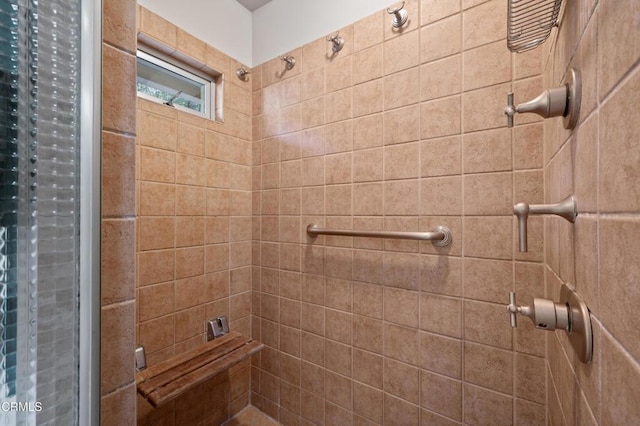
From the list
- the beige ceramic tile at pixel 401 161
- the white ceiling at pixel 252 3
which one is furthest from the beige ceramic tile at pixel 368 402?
the white ceiling at pixel 252 3

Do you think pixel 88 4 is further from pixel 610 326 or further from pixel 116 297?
pixel 610 326

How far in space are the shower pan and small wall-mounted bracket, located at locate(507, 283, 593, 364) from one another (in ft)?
2.48

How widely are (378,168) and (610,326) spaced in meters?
0.88

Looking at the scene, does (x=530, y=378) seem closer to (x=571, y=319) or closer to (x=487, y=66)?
(x=571, y=319)

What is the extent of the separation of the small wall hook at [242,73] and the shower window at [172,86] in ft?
0.56

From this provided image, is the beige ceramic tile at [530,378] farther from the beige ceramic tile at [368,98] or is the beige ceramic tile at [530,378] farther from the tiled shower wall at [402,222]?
the beige ceramic tile at [368,98]

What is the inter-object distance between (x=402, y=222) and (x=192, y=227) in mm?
983

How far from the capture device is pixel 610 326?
311 mm

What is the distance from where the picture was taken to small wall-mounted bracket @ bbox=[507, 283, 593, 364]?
0.39m

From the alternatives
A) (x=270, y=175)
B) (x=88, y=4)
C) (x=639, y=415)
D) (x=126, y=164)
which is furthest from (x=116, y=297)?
(x=270, y=175)

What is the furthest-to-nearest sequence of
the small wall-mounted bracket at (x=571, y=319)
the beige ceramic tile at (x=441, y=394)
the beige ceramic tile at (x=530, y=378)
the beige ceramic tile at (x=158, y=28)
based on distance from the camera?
the beige ceramic tile at (x=158, y=28) → the beige ceramic tile at (x=441, y=394) → the beige ceramic tile at (x=530, y=378) → the small wall-mounted bracket at (x=571, y=319)

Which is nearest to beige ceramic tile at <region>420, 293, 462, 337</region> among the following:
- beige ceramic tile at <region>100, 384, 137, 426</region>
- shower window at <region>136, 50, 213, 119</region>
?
beige ceramic tile at <region>100, 384, 137, 426</region>

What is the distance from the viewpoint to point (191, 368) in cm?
109

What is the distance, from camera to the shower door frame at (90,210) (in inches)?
15.9
